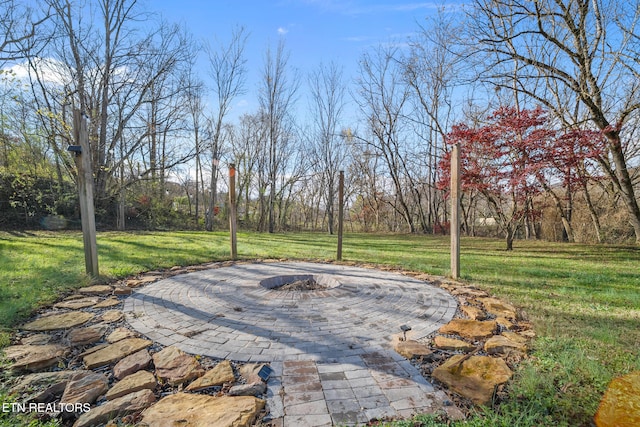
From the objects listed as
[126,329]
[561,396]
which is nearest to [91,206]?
[126,329]

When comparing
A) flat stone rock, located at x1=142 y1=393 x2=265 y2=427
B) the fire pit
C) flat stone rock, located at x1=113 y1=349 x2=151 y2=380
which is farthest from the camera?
the fire pit

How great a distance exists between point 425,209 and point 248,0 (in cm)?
1479

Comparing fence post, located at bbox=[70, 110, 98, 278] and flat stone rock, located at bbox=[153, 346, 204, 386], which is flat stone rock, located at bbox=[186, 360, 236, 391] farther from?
fence post, located at bbox=[70, 110, 98, 278]

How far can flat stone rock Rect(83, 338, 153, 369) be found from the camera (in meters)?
1.80

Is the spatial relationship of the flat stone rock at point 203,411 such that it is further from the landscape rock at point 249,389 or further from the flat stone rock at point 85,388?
the flat stone rock at point 85,388

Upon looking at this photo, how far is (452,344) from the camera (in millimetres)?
2066

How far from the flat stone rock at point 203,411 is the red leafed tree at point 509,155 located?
284 inches

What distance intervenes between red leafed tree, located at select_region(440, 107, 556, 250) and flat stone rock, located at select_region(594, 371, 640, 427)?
6029 millimetres

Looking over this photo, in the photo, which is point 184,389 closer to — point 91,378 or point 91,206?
point 91,378

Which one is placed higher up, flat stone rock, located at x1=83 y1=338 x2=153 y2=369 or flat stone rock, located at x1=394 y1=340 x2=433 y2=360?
flat stone rock, located at x1=83 y1=338 x2=153 y2=369

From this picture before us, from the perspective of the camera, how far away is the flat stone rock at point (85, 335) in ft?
6.79

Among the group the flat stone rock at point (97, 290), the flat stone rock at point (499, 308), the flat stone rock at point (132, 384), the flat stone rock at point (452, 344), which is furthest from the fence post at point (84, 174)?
Answer: the flat stone rock at point (499, 308)

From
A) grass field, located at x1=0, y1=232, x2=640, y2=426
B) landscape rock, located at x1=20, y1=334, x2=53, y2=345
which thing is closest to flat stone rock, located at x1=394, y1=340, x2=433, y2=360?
grass field, located at x1=0, y1=232, x2=640, y2=426

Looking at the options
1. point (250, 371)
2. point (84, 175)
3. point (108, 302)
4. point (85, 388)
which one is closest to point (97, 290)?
point (108, 302)
